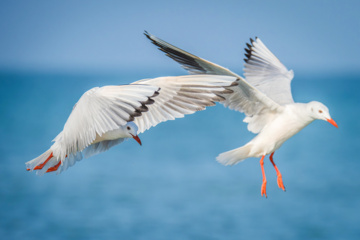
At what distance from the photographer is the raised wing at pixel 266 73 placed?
15.8 ft

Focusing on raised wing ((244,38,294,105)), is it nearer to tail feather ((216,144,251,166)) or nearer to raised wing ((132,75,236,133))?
tail feather ((216,144,251,166))

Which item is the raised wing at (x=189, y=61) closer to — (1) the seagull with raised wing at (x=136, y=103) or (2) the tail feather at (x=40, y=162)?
(1) the seagull with raised wing at (x=136, y=103)

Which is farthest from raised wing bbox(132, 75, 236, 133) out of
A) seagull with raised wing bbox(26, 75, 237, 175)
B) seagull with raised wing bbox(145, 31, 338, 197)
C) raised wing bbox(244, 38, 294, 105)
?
raised wing bbox(244, 38, 294, 105)

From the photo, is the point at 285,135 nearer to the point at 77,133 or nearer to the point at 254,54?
the point at 254,54

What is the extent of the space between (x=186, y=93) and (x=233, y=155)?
112 centimetres

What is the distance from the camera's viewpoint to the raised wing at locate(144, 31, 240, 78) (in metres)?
3.76

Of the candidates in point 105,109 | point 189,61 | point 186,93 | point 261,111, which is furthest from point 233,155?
point 105,109

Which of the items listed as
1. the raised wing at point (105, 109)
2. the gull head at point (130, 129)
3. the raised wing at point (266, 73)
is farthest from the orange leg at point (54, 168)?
the raised wing at point (266, 73)

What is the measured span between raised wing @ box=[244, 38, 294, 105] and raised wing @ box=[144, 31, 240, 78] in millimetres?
989

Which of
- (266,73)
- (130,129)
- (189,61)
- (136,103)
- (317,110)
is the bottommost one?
(136,103)

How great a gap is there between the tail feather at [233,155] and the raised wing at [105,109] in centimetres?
125

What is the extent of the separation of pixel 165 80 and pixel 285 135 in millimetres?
1218

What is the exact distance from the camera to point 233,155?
4395 mm

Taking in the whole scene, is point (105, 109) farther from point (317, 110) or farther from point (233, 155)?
point (317, 110)
